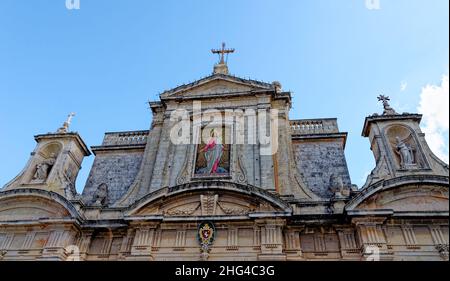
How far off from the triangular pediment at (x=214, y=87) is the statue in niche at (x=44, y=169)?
5.53 metres

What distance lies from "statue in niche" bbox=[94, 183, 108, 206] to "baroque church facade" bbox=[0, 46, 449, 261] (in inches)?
2.1

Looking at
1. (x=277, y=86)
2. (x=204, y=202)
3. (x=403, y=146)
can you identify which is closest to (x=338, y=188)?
(x=403, y=146)

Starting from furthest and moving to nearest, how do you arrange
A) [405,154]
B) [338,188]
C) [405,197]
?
[405,154]
[338,188]
[405,197]

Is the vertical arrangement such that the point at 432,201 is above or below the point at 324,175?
below

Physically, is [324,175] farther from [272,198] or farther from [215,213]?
[215,213]

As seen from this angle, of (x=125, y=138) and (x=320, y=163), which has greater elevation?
(x=125, y=138)

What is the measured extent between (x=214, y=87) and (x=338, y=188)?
7.65 metres

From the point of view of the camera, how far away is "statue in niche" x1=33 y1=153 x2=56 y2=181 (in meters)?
13.5

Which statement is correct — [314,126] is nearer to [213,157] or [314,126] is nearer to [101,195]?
[213,157]

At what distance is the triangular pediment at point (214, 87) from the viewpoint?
15828mm

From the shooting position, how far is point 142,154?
604 inches

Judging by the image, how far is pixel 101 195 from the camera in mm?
13094

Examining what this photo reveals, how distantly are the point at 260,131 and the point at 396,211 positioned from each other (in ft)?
19.2
